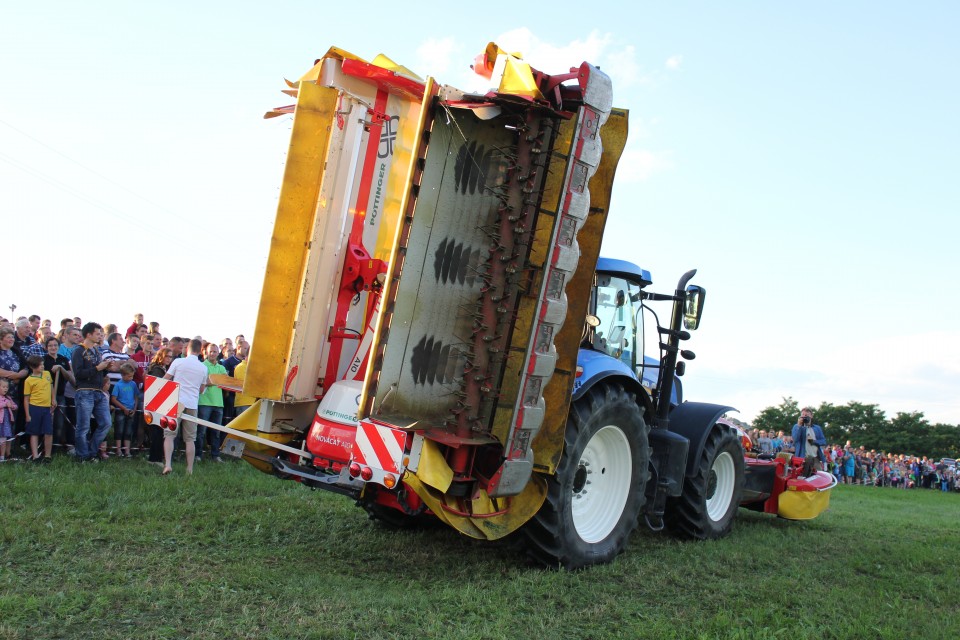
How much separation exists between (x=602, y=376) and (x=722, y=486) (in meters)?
3.10

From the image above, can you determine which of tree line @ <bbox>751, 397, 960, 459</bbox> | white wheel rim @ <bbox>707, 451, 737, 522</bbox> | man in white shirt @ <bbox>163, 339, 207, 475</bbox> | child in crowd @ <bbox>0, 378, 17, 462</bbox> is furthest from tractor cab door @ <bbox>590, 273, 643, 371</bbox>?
tree line @ <bbox>751, 397, 960, 459</bbox>

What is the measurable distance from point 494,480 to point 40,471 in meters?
5.69

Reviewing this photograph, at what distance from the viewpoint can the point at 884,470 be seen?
1193 inches

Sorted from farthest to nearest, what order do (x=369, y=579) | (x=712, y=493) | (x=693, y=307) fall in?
(x=712, y=493)
(x=693, y=307)
(x=369, y=579)

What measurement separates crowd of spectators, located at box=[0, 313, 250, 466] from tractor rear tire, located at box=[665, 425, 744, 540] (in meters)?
4.75

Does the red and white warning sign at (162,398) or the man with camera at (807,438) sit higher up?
the man with camera at (807,438)

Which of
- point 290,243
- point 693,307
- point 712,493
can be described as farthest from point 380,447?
point 712,493

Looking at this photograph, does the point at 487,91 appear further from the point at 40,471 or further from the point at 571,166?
the point at 40,471

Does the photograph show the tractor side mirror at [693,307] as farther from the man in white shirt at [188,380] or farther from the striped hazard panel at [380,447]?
the man in white shirt at [188,380]

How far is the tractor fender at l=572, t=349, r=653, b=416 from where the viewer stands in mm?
5523

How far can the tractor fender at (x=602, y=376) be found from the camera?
18.1 feet

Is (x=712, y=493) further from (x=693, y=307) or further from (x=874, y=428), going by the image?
(x=874, y=428)

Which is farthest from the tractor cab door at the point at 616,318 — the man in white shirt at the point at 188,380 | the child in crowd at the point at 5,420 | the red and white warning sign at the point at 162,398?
the child in crowd at the point at 5,420

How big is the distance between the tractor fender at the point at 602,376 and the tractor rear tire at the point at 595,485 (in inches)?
3.6
